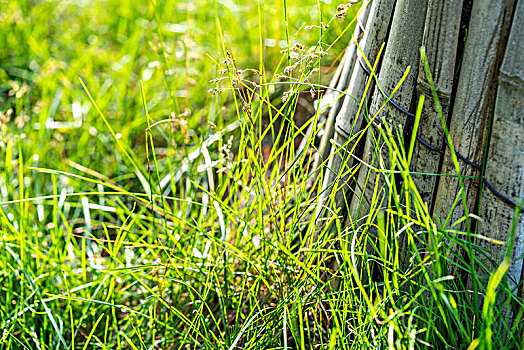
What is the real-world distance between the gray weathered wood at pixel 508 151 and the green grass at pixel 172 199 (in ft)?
0.23

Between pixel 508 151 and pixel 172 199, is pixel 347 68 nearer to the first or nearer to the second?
pixel 508 151

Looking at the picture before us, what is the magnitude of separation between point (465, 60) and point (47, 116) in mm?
1724

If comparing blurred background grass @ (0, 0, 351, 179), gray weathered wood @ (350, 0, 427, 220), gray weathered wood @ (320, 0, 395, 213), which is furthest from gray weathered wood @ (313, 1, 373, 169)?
blurred background grass @ (0, 0, 351, 179)

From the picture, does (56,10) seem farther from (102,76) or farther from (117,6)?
(102,76)

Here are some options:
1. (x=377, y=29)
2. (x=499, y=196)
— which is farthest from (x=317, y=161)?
(x=499, y=196)

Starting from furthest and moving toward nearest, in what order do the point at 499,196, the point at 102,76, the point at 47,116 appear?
1. the point at 102,76
2. the point at 47,116
3. the point at 499,196

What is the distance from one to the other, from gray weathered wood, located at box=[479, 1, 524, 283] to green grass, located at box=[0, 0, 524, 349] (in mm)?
72

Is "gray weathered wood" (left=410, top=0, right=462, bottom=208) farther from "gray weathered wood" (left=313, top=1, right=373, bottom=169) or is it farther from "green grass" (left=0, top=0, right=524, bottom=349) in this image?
"gray weathered wood" (left=313, top=1, right=373, bottom=169)

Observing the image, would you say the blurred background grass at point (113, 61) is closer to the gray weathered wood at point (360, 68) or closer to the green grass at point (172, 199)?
the green grass at point (172, 199)

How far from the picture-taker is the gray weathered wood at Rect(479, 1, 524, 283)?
2.73 feet

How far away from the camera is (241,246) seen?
52.2 inches

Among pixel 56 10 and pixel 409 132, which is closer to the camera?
pixel 409 132

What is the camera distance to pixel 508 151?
35.4 inches

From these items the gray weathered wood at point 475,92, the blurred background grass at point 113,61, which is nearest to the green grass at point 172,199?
the blurred background grass at point 113,61
